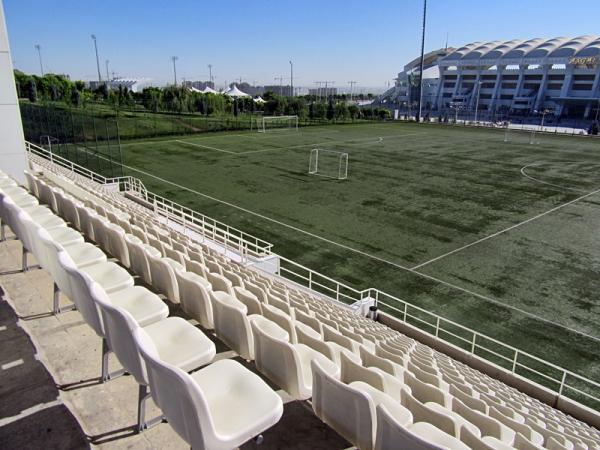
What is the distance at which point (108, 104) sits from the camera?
63.2 m

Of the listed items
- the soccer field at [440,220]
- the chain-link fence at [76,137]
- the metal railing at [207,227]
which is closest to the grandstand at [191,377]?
the metal railing at [207,227]

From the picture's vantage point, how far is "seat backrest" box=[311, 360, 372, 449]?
311 centimetres

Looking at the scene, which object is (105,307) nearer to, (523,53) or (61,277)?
(61,277)

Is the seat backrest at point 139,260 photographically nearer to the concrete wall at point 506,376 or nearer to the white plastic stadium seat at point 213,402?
the white plastic stadium seat at point 213,402

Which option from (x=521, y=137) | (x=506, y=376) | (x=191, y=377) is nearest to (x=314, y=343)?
(x=191, y=377)

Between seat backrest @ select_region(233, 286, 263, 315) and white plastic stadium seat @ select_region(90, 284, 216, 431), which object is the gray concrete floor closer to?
white plastic stadium seat @ select_region(90, 284, 216, 431)

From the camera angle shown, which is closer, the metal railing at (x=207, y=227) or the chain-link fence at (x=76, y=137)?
the metal railing at (x=207, y=227)

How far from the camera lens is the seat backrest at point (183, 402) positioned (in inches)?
107

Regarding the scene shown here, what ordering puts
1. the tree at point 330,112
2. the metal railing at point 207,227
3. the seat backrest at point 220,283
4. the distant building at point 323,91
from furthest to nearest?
the distant building at point 323,91, the tree at point 330,112, the metal railing at point 207,227, the seat backrest at point 220,283

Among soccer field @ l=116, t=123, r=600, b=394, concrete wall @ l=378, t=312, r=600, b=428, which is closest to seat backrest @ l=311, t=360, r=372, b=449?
concrete wall @ l=378, t=312, r=600, b=428

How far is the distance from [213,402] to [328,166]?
3019cm

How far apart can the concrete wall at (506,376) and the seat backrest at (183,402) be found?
6.85m

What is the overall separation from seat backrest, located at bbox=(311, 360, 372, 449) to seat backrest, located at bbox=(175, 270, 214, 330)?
183 cm

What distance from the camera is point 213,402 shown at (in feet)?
10.5
